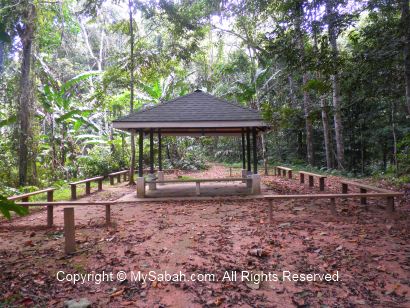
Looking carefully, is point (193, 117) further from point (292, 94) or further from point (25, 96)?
point (292, 94)

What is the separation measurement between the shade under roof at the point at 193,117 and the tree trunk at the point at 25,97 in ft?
13.1

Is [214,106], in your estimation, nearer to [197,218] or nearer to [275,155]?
[197,218]

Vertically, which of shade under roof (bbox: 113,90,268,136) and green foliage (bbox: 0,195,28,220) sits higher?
shade under roof (bbox: 113,90,268,136)

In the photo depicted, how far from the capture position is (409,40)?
19.4ft

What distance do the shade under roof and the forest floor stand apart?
3000 mm

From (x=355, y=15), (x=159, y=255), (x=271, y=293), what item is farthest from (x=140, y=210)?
(x=355, y=15)

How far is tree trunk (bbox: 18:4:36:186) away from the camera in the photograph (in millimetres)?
10672

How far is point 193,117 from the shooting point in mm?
9617

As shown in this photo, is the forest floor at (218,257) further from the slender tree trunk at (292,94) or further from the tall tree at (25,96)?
the slender tree trunk at (292,94)

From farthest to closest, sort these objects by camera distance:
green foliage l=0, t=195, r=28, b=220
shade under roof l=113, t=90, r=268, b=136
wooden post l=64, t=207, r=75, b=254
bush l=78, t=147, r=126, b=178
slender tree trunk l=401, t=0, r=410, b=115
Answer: bush l=78, t=147, r=126, b=178
shade under roof l=113, t=90, r=268, b=136
slender tree trunk l=401, t=0, r=410, b=115
wooden post l=64, t=207, r=75, b=254
green foliage l=0, t=195, r=28, b=220

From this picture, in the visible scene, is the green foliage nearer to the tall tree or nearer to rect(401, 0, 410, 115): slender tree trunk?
rect(401, 0, 410, 115): slender tree trunk

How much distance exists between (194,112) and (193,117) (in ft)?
1.49

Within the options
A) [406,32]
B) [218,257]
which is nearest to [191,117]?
[218,257]

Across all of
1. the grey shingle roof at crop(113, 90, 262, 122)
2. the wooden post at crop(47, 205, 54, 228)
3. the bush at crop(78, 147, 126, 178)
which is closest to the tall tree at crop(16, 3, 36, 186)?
the bush at crop(78, 147, 126, 178)
